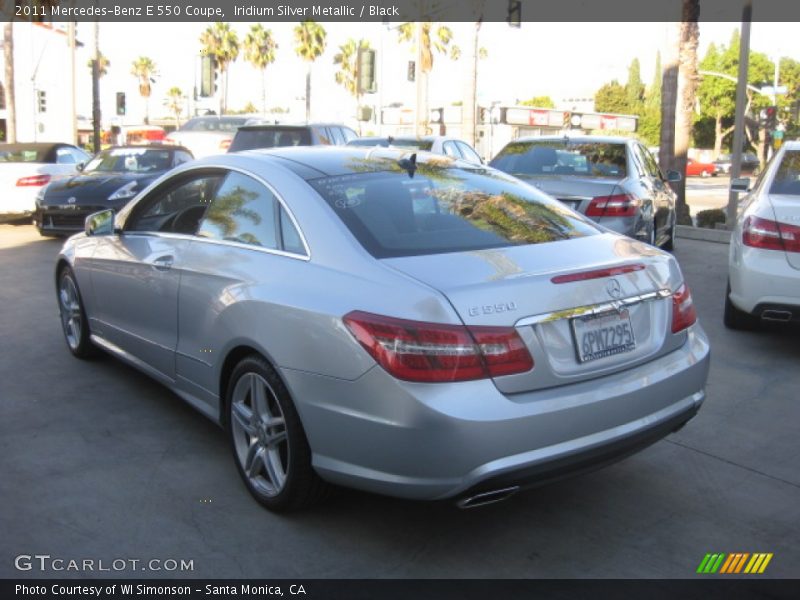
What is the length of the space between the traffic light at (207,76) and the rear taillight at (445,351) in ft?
45.2

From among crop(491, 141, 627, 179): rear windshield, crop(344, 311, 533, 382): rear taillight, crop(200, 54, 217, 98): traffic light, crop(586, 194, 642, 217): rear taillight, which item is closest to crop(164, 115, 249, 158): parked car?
crop(200, 54, 217, 98): traffic light

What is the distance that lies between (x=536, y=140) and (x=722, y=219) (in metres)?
7.05

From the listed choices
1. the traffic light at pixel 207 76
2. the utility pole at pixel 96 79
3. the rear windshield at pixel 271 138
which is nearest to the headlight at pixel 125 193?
the rear windshield at pixel 271 138

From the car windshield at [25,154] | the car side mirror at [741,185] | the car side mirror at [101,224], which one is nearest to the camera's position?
the car side mirror at [101,224]

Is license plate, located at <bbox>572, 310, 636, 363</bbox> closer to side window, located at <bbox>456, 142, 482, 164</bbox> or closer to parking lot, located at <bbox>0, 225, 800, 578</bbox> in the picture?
parking lot, located at <bbox>0, 225, 800, 578</bbox>

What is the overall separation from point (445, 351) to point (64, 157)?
46.7ft

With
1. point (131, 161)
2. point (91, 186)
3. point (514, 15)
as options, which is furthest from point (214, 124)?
point (91, 186)

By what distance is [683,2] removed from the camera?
15.6 m

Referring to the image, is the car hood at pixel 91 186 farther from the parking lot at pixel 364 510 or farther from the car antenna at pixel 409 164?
the car antenna at pixel 409 164

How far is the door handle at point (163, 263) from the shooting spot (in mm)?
4434

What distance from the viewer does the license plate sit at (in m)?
3.16

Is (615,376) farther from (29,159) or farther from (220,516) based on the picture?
(29,159)

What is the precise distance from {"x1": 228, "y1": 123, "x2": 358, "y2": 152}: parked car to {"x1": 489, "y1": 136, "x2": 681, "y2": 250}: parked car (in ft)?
14.9
